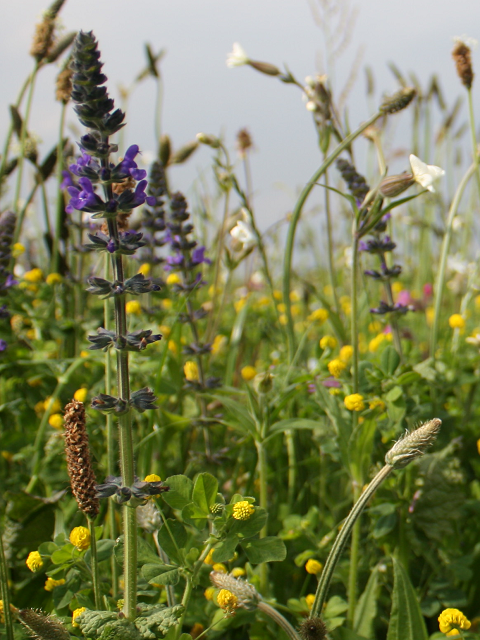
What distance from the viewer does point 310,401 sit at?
1.77 meters

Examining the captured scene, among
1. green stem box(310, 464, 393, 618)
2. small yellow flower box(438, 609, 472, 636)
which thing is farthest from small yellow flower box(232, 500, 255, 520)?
small yellow flower box(438, 609, 472, 636)

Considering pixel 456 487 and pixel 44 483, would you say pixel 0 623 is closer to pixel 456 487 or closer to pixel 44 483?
pixel 44 483

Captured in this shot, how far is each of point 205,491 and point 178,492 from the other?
0.06 meters

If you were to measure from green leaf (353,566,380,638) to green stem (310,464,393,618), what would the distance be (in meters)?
0.39

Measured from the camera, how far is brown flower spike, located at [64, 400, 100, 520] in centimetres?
101

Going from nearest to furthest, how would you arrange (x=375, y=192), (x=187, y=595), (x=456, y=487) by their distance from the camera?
(x=187, y=595) → (x=375, y=192) → (x=456, y=487)

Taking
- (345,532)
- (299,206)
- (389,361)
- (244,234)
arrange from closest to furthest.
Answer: (345,532), (389,361), (299,206), (244,234)

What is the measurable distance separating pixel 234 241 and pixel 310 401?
0.89m

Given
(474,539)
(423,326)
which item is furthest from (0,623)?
(423,326)

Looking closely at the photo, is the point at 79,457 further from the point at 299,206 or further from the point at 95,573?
the point at 299,206

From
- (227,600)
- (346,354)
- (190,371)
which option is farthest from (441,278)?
(227,600)

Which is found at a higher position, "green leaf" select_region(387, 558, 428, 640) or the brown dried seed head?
the brown dried seed head

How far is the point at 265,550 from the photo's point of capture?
1122 millimetres

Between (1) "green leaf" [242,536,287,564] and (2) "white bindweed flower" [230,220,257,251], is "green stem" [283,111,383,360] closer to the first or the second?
(2) "white bindweed flower" [230,220,257,251]
